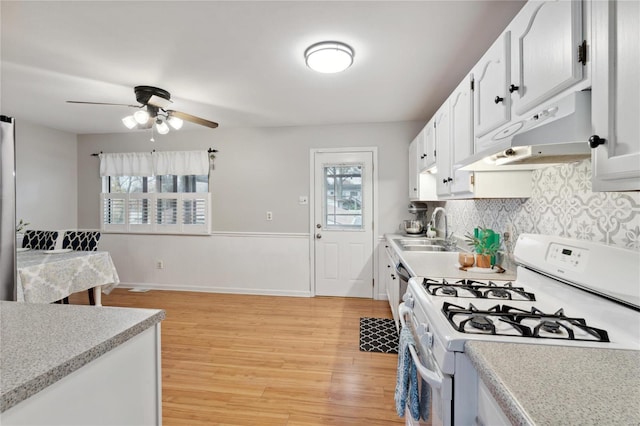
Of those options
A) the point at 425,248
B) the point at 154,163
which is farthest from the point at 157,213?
the point at 425,248

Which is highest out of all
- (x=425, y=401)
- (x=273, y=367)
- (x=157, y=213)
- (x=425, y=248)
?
(x=157, y=213)

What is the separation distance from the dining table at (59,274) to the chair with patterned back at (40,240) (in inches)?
12.3

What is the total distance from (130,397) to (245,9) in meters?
1.88

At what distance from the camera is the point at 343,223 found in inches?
164

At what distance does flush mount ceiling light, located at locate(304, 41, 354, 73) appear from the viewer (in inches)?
81.1

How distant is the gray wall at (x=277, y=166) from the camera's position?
407 centimetres

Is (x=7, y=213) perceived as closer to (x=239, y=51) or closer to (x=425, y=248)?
(x=239, y=51)

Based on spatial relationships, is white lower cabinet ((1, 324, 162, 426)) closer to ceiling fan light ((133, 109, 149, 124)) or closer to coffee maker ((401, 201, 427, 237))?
ceiling fan light ((133, 109, 149, 124))

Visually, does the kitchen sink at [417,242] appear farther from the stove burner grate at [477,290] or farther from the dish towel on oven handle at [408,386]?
the dish towel on oven handle at [408,386]

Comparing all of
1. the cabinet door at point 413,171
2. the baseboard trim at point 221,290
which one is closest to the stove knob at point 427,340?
the cabinet door at point 413,171

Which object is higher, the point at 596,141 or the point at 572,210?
the point at 596,141

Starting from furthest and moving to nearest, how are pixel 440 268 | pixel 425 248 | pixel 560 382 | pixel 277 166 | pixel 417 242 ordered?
pixel 277 166 < pixel 417 242 < pixel 425 248 < pixel 440 268 < pixel 560 382

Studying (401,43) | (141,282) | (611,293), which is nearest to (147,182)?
(141,282)

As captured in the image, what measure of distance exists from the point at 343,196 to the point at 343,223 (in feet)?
1.21
